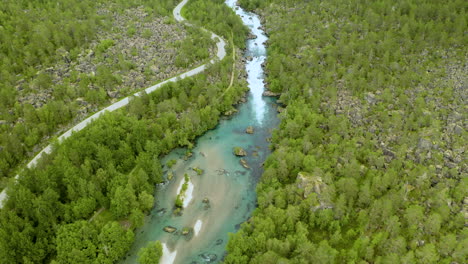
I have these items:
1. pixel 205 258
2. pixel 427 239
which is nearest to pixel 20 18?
pixel 205 258

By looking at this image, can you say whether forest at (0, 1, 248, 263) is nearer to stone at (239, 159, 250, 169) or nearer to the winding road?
the winding road

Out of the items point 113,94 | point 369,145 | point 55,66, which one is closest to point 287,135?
point 369,145

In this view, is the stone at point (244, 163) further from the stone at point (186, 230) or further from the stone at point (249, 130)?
the stone at point (186, 230)

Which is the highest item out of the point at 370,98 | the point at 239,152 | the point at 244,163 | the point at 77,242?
the point at 370,98

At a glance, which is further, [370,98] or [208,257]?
[370,98]

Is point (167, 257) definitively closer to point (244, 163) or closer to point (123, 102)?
point (244, 163)

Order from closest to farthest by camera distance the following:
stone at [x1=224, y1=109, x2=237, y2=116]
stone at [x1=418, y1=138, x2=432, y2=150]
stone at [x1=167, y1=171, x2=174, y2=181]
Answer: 1. stone at [x1=418, y1=138, x2=432, y2=150]
2. stone at [x1=167, y1=171, x2=174, y2=181]
3. stone at [x1=224, y1=109, x2=237, y2=116]

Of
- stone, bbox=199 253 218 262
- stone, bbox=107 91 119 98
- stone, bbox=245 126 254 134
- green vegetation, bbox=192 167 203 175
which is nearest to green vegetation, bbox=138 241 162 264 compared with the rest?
stone, bbox=199 253 218 262
